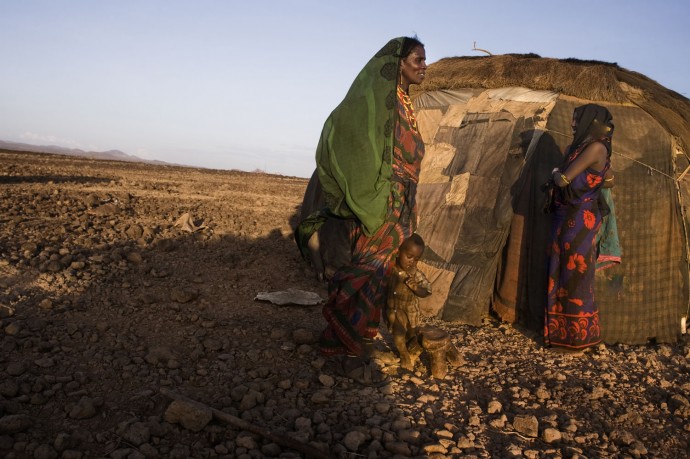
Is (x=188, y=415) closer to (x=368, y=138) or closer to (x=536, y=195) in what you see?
(x=368, y=138)

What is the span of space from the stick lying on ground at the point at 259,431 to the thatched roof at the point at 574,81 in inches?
168

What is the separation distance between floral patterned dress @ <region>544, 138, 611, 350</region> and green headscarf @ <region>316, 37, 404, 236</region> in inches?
65.3

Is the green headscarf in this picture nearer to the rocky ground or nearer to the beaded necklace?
the beaded necklace

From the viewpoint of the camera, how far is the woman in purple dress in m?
4.01

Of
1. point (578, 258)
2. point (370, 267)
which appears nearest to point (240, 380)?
point (370, 267)

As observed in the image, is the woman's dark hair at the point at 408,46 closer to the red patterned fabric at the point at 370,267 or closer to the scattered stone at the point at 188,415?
the red patterned fabric at the point at 370,267

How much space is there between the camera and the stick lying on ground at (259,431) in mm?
2469

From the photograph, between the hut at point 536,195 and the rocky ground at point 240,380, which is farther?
the hut at point 536,195

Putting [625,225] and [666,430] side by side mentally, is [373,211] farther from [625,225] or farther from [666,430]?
[625,225]

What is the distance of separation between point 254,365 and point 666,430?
249 cm

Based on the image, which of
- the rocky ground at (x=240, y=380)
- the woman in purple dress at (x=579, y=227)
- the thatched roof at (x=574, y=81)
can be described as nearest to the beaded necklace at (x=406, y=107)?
the woman in purple dress at (x=579, y=227)

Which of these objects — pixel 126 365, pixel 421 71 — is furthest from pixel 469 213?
pixel 126 365

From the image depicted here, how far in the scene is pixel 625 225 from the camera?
4695 millimetres

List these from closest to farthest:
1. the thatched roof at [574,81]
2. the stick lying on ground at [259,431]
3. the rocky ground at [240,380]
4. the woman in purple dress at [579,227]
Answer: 1. the stick lying on ground at [259,431]
2. the rocky ground at [240,380]
3. the woman in purple dress at [579,227]
4. the thatched roof at [574,81]
